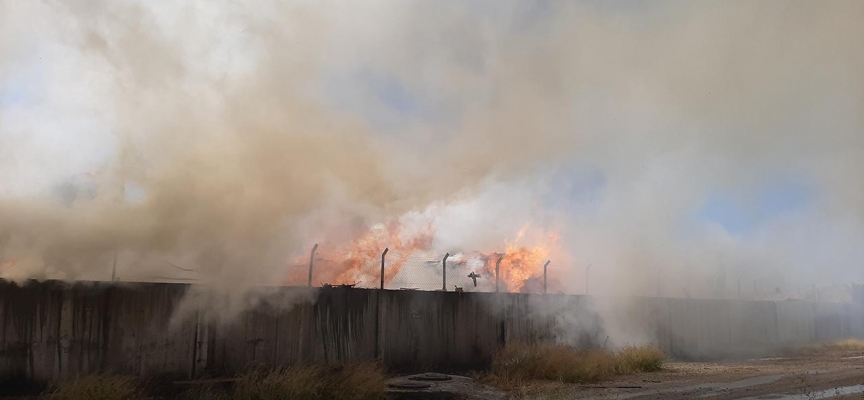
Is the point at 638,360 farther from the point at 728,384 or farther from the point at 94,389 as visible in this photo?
the point at 94,389

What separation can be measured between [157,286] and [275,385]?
123 inches

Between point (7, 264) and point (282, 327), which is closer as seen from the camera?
point (7, 264)

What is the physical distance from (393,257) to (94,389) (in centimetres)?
1009

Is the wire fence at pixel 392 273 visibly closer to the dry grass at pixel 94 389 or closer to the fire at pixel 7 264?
the dry grass at pixel 94 389

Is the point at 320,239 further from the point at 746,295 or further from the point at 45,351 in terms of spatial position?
the point at 746,295

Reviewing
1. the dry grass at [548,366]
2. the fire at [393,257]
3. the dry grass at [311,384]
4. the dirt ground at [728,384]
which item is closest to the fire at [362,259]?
the fire at [393,257]

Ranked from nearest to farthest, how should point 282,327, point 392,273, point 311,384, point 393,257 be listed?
Result: point 311,384 < point 282,327 < point 393,257 < point 392,273

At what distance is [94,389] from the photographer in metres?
10.3

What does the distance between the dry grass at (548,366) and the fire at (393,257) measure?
3428mm

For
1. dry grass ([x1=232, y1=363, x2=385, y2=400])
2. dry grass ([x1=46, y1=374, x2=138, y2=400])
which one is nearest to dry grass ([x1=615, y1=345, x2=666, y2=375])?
dry grass ([x1=232, y1=363, x2=385, y2=400])

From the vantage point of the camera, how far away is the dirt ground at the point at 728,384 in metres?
13.3

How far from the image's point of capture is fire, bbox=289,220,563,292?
1630 centimetres

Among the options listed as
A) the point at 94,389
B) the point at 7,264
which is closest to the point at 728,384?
the point at 94,389

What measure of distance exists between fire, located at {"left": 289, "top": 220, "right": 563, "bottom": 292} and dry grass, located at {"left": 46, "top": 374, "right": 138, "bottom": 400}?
4467 millimetres
